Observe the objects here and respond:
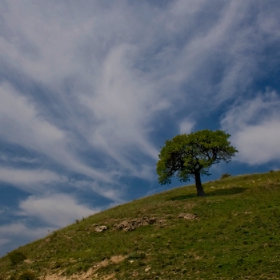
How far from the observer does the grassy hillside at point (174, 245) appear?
19.9 meters

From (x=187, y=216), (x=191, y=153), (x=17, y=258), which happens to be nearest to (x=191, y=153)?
(x=191, y=153)

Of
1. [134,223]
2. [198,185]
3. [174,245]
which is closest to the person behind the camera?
[174,245]

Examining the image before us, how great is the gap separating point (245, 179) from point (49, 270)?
38.9 metres

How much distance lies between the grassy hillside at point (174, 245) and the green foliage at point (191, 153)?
27.4 feet

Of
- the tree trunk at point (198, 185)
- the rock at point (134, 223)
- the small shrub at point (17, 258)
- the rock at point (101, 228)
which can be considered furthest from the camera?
the tree trunk at point (198, 185)

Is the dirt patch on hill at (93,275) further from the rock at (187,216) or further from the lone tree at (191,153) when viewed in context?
the lone tree at (191,153)

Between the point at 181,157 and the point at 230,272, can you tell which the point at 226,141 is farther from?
the point at 230,272

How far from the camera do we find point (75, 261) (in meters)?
27.0

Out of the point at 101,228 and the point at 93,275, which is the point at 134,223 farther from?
the point at 93,275

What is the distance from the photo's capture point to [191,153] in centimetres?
4769

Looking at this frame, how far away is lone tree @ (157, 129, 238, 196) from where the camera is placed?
46.9 meters

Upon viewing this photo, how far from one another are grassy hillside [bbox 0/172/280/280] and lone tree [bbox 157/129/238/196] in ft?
27.1

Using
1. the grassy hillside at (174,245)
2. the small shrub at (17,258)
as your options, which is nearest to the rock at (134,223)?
the grassy hillside at (174,245)

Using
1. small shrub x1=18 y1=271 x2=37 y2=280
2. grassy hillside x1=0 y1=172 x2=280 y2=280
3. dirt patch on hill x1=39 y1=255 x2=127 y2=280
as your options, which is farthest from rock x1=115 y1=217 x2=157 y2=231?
small shrub x1=18 y1=271 x2=37 y2=280
